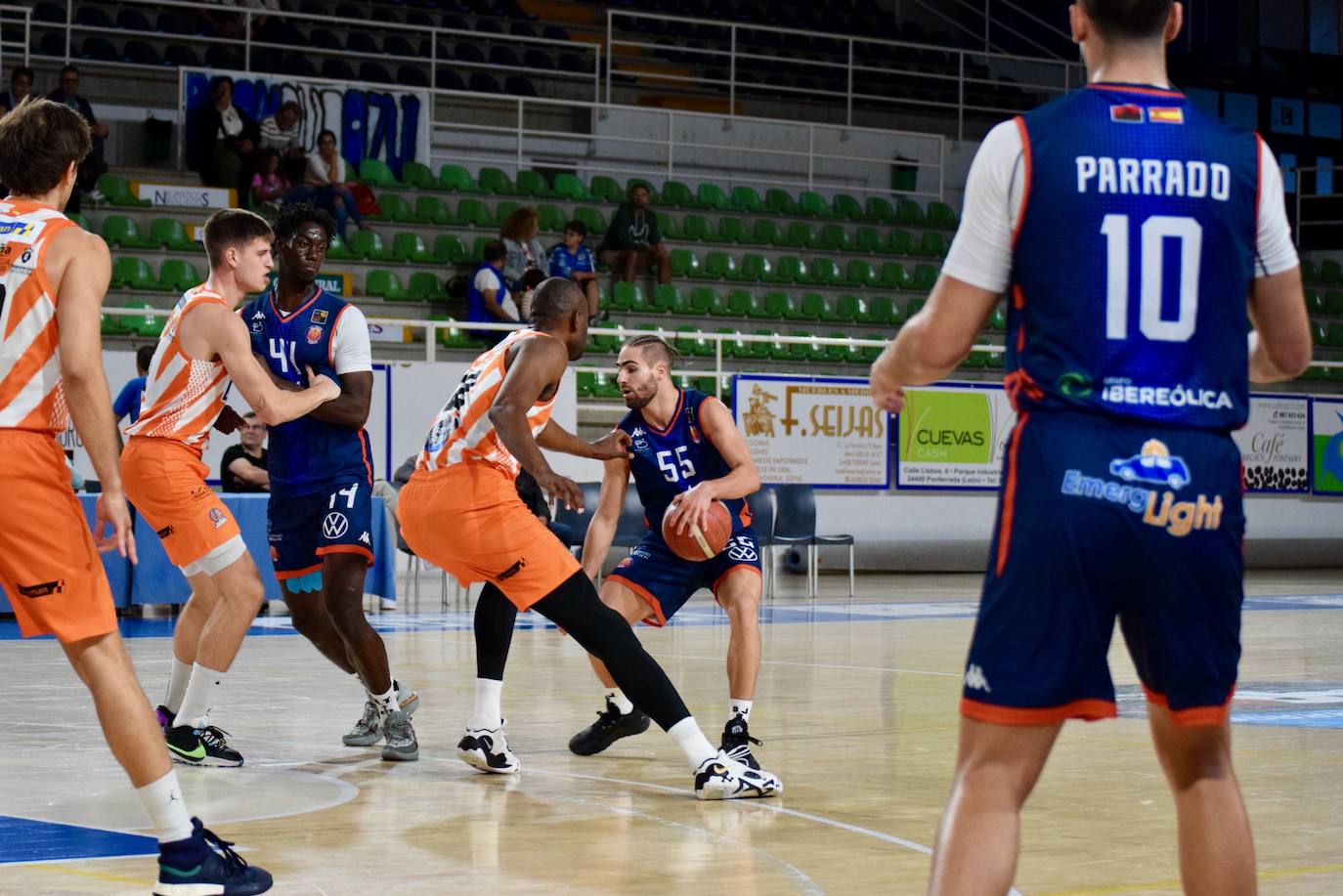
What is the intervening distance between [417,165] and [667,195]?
3.35 meters

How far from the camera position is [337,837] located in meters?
4.70

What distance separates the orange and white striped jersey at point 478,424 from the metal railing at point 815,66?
17.3 metres

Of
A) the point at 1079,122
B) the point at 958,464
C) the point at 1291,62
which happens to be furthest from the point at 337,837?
the point at 1291,62

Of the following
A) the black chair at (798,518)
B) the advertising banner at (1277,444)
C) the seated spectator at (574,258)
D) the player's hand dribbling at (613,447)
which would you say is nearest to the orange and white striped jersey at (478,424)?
the player's hand dribbling at (613,447)

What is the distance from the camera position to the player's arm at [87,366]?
3.75 m

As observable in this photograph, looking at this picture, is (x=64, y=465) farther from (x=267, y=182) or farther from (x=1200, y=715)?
(x=267, y=182)

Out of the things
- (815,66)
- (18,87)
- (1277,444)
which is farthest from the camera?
(815,66)

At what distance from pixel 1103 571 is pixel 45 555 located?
2303 millimetres

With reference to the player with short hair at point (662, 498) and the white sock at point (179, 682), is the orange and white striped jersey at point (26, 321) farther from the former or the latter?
the player with short hair at point (662, 498)

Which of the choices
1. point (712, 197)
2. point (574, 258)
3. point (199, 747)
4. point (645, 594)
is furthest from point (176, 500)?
point (712, 197)

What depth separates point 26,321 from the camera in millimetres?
3842

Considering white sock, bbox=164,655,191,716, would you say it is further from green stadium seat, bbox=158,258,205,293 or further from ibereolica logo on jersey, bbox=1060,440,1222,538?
green stadium seat, bbox=158,258,205,293

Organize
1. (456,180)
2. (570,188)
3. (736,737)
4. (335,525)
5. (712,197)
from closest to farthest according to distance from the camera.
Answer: (736,737), (335,525), (456,180), (570,188), (712,197)

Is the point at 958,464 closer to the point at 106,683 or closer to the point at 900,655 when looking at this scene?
the point at 900,655
